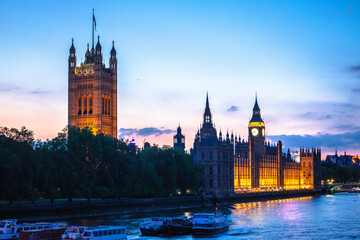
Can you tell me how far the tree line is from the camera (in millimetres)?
77188

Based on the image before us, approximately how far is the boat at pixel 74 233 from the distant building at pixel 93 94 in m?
104

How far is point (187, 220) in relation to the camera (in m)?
76.8

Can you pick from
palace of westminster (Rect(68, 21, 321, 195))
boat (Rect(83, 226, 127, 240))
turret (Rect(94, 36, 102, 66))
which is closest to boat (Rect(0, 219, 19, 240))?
boat (Rect(83, 226, 127, 240))

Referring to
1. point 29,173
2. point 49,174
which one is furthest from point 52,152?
point 29,173

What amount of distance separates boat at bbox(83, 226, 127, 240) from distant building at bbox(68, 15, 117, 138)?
101 metres

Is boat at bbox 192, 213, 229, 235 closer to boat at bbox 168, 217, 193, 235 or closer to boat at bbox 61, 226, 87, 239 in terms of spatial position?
boat at bbox 168, 217, 193, 235

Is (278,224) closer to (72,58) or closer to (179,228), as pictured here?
(179,228)

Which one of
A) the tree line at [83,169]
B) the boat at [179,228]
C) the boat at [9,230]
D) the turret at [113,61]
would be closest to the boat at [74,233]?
the boat at [9,230]

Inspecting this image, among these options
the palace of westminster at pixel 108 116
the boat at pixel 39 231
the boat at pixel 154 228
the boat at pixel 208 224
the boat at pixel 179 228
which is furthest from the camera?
the palace of westminster at pixel 108 116

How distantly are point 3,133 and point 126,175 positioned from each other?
84.4ft

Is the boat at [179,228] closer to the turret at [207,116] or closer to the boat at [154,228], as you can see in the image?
the boat at [154,228]

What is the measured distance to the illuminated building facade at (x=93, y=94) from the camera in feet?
543

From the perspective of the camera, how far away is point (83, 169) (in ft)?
302

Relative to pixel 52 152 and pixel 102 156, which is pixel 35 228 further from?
pixel 102 156
